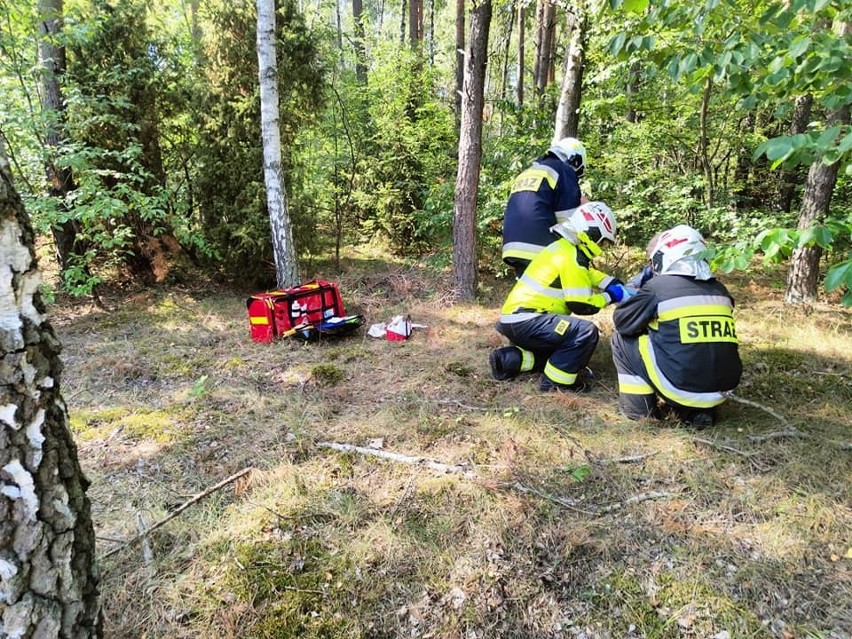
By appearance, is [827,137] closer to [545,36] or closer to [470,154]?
[470,154]

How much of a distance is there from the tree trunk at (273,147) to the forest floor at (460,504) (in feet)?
7.41

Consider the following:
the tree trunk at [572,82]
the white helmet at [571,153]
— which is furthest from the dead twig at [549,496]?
the tree trunk at [572,82]

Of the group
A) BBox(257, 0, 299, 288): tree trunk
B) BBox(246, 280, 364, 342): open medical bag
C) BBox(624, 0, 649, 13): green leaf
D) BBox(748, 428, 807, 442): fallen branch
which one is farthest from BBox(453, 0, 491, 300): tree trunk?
BBox(624, 0, 649, 13): green leaf

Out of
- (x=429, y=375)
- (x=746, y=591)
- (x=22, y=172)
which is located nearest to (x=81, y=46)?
(x=22, y=172)

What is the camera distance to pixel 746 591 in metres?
2.09

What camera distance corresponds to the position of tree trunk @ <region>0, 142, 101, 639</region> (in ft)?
4.22

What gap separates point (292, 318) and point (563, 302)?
308 centimetres

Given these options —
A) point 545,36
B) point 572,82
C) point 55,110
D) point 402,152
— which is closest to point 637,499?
point 572,82

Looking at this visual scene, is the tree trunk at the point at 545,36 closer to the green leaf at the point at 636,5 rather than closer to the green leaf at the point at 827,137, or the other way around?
the green leaf at the point at 636,5

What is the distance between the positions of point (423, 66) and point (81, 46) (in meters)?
5.67

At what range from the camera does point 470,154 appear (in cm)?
646

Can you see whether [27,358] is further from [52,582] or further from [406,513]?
[406,513]

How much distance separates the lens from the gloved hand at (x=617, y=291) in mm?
3958

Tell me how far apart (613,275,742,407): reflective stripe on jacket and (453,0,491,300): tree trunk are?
354 centimetres
